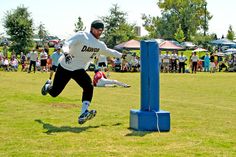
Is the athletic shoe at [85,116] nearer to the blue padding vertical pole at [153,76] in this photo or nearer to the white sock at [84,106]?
the white sock at [84,106]

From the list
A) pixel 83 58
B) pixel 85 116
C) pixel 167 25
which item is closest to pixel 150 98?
pixel 85 116

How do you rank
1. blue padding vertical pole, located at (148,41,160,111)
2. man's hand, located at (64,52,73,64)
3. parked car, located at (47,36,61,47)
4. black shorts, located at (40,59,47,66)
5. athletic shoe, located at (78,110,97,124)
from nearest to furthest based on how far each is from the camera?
blue padding vertical pole, located at (148,41,160,111), man's hand, located at (64,52,73,64), athletic shoe, located at (78,110,97,124), black shorts, located at (40,59,47,66), parked car, located at (47,36,61,47)

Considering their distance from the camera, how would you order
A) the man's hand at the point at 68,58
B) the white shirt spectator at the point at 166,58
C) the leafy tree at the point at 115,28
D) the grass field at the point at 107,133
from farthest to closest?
the leafy tree at the point at 115,28 → the white shirt spectator at the point at 166,58 → the man's hand at the point at 68,58 → the grass field at the point at 107,133

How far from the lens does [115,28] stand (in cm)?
6912

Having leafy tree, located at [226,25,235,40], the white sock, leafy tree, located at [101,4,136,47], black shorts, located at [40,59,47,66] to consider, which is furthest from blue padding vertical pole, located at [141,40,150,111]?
leafy tree, located at [226,25,235,40]

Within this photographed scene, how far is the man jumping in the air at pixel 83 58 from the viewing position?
29.9ft

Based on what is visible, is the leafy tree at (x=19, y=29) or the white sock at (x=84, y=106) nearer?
the white sock at (x=84, y=106)

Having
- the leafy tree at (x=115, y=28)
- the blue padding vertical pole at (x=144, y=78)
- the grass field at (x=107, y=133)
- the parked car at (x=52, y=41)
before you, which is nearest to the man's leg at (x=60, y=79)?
the grass field at (x=107, y=133)

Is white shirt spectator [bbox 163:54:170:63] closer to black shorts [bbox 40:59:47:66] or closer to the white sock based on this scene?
black shorts [bbox 40:59:47:66]

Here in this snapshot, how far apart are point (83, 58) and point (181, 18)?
295ft

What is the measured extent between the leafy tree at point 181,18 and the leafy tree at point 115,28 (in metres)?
26.8

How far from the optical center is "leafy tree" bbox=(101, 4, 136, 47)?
221 ft

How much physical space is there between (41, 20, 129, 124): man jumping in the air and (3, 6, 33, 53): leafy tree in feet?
142

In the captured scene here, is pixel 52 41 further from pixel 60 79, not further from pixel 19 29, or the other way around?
pixel 60 79
